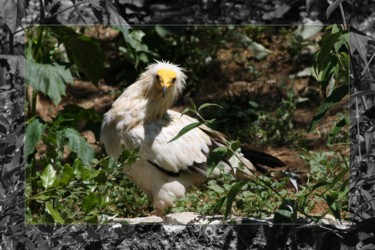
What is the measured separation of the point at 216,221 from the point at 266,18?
167 cm

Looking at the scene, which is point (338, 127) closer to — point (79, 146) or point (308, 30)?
point (79, 146)

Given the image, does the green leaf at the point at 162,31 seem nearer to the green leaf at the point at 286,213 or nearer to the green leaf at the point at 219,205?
the green leaf at the point at 219,205

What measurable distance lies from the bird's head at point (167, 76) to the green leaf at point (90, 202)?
0.40 meters

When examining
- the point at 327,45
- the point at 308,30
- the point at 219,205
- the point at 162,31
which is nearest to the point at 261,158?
the point at 219,205

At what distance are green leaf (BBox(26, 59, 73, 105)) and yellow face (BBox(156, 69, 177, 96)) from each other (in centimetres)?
36

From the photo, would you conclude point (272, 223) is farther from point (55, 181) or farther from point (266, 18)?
point (266, 18)

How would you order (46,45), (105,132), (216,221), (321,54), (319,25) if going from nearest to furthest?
1. (321,54)
2. (216,221)
3. (105,132)
4. (46,45)
5. (319,25)

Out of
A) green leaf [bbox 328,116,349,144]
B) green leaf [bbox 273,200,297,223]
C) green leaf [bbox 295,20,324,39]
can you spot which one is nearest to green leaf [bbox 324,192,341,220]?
green leaf [bbox 273,200,297,223]

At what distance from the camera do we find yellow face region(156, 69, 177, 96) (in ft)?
13.3

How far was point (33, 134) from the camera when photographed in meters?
4.30

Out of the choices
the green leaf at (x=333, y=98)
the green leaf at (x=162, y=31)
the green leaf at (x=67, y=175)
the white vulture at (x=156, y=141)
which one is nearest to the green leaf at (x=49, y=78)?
the white vulture at (x=156, y=141)

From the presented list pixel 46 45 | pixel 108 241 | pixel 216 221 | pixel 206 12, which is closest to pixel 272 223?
pixel 216 221

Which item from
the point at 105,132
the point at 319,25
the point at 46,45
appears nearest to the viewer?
the point at 105,132

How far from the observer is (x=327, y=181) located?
3.90 metres
